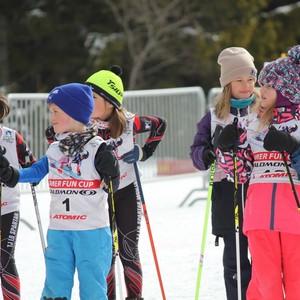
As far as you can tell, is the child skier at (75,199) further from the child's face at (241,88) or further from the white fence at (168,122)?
the white fence at (168,122)

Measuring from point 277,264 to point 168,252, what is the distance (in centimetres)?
350

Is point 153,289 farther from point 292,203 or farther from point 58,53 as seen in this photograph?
point 58,53

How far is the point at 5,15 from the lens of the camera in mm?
24688

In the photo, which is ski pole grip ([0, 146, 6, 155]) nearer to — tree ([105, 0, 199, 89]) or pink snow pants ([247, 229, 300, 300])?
pink snow pants ([247, 229, 300, 300])

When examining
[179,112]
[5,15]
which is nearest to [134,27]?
[5,15]

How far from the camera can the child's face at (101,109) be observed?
6055 mm

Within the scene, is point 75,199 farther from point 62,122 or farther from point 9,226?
point 9,226

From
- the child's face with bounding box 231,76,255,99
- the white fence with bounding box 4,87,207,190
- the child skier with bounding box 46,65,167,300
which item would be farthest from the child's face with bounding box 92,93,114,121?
the white fence with bounding box 4,87,207,190

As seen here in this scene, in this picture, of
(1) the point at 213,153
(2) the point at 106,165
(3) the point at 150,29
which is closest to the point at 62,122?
(2) the point at 106,165

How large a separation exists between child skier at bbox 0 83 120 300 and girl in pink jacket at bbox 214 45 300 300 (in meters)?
0.71

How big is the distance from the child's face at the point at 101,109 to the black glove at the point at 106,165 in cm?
94

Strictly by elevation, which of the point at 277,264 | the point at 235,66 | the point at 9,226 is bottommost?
the point at 277,264

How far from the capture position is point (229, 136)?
203 inches

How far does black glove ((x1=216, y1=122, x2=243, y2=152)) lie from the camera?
516 centimetres
